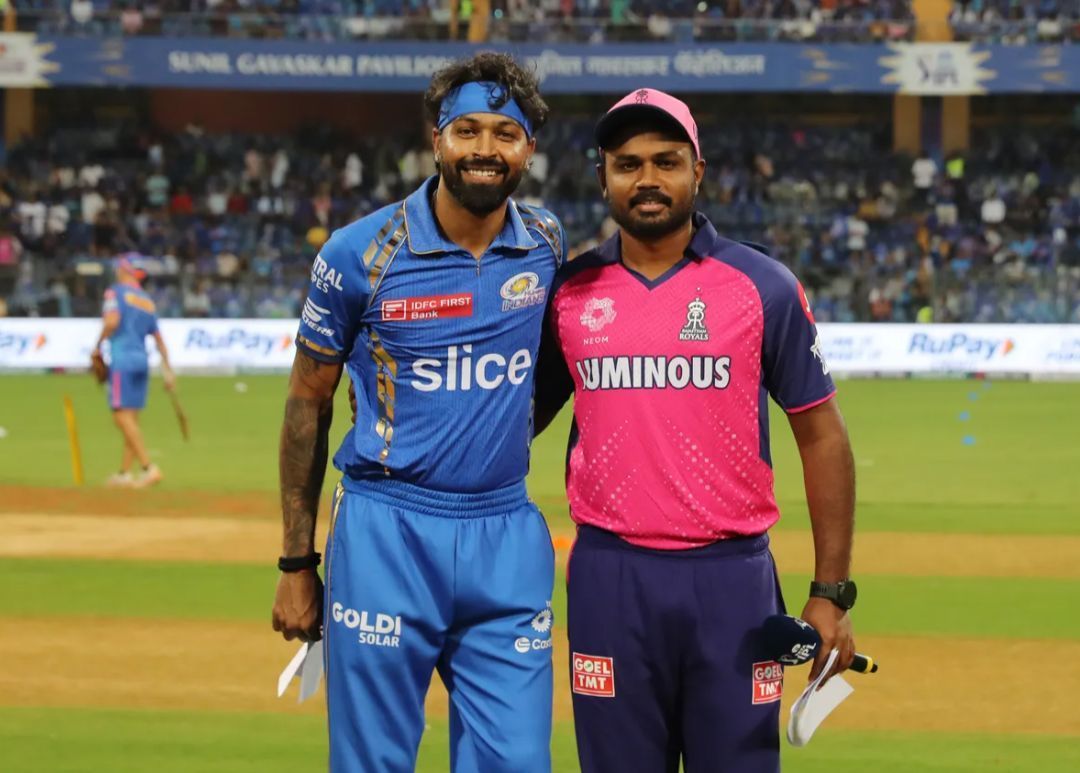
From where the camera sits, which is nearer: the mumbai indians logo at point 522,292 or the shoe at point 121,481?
the mumbai indians logo at point 522,292

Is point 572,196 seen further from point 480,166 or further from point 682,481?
point 682,481

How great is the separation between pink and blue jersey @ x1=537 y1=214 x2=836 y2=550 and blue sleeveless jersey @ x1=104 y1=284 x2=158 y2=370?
12590 millimetres

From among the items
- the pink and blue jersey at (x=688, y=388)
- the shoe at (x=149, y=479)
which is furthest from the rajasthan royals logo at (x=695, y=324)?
the shoe at (x=149, y=479)

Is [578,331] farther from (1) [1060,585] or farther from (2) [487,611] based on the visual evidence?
(1) [1060,585]

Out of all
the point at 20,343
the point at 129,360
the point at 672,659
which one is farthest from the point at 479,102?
the point at 20,343

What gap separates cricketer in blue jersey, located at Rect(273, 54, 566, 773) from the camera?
15.2ft

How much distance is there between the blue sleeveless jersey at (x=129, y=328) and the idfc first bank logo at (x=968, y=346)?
1677cm

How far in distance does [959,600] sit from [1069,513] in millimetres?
4498

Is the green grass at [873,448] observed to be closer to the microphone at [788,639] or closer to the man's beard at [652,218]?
the microphone at [788,639]

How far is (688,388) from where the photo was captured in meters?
4.48

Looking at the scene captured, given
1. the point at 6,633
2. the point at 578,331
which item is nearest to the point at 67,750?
the point at 6,633

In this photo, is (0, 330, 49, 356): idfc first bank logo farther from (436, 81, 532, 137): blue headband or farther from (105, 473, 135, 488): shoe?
(436, 81, 532, 137): blue headband

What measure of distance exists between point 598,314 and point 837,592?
97 cm

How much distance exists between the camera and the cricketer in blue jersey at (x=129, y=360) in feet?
53.2
